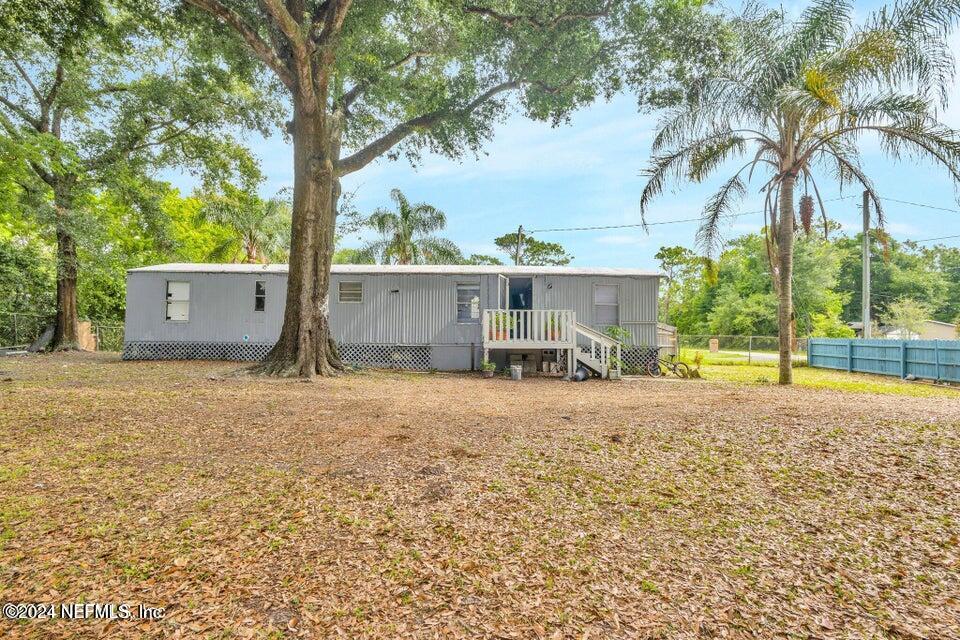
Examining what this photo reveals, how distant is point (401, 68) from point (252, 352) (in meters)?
9.43

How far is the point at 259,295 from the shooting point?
13.9 meters

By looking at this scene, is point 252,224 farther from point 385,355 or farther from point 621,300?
point 621,300

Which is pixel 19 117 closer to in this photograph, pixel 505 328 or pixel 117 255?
pixel 117 255

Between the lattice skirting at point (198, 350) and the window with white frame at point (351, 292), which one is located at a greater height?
the window with white frame at point (351, 292)

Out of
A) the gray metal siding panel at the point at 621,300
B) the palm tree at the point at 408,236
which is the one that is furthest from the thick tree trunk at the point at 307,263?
the palm tree at the point at 408,236

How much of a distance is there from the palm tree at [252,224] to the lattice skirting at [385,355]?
868 centimetres

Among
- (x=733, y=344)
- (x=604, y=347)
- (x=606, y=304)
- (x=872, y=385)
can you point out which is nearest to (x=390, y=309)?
(x=604, y=347)

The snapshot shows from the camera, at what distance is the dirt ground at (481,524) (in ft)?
6.93

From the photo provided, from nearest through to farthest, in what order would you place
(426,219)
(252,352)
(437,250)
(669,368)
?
(669,368) < (252,352) < (426,219) < (437,250)

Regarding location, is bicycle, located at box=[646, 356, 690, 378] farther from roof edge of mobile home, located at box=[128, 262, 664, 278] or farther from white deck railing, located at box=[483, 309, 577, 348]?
white deck railing, located at box=[483, 309, 577, 348]

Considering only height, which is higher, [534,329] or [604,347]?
[534,329]

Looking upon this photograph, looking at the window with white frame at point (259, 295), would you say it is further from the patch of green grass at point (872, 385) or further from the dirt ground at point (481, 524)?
the patch of green grass at point (872, 385)

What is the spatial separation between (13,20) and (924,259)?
58.8 m

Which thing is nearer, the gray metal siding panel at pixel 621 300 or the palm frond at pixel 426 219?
the gray metal siding panel at pixel 621 300
